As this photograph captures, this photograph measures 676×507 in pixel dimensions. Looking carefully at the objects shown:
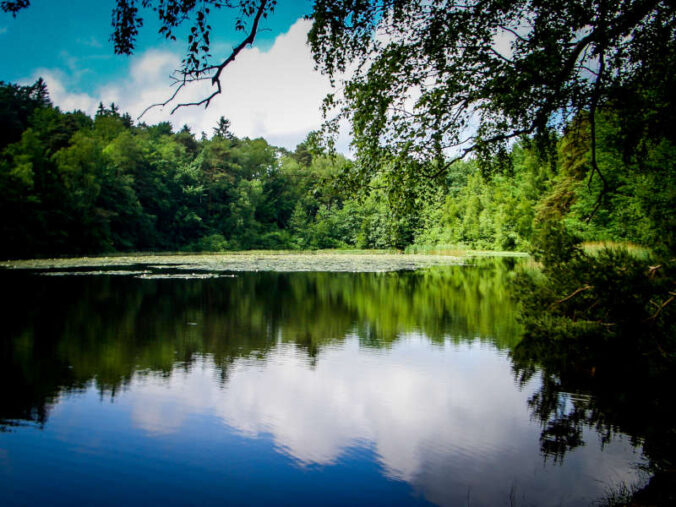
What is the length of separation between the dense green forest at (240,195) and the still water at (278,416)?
2874mm

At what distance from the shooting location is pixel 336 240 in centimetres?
7156

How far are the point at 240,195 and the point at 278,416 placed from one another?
60.2 metres

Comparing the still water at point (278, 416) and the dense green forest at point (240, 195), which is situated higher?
the dense green forest at point (240, 195)

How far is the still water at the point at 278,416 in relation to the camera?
16.9 feet

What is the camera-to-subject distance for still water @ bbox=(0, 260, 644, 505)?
5.16 meters

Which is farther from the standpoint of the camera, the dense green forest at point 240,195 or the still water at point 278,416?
the dense green forest at point 240,195

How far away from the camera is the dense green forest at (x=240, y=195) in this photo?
18594 mm

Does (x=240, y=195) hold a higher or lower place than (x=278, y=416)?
higher

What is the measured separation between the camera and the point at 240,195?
214 ft

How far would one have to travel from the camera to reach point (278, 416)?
7.15 meters

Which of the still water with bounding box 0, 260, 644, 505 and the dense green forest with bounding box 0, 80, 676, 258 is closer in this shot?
the still water with bounding box 0, 260, 644, 505

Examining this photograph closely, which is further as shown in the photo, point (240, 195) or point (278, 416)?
point (240, 195)

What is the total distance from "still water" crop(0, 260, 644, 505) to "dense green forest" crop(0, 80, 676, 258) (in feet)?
9.43

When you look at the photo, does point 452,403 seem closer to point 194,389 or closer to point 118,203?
point 194,389
